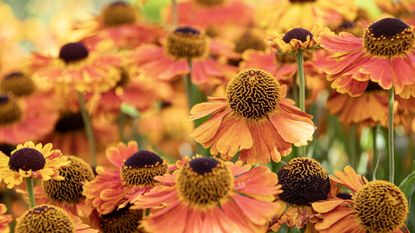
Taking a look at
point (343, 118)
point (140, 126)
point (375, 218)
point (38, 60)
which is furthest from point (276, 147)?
point (140, 126)

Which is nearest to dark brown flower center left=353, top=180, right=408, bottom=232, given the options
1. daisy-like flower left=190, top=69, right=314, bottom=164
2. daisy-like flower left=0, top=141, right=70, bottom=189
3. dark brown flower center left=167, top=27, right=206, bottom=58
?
daisy-like flower left=190, top=69, right=314, bottom=164

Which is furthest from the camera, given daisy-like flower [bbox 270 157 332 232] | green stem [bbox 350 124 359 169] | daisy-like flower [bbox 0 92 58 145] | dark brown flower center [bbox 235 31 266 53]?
dark brown flower center [bbox 235 31 266 53]

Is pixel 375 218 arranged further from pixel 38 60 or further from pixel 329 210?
pixel 38 60

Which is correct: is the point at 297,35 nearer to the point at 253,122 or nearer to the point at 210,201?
the point at 253,122

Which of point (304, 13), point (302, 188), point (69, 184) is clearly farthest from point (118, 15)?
point (302, 188)

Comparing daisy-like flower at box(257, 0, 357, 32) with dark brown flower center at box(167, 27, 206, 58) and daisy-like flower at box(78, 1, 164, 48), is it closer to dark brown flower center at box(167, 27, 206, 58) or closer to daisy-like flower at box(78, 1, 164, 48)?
dark brown flower center at box(167, 27, 206, 58)
